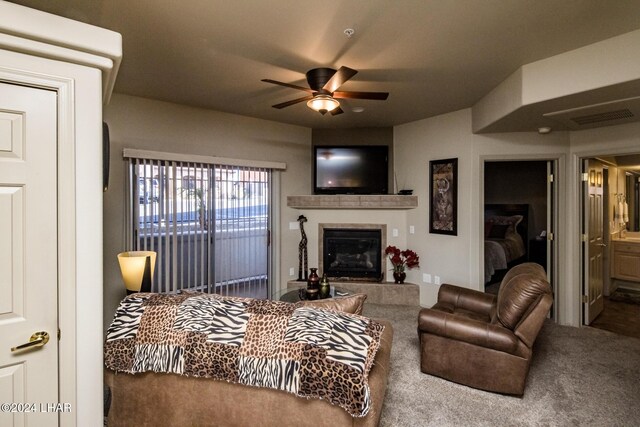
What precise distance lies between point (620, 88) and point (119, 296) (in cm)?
516

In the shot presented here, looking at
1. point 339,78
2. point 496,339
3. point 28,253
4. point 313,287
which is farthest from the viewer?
point 313,287

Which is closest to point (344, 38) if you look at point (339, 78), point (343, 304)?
point (339, 78)

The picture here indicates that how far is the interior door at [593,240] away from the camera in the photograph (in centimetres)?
390

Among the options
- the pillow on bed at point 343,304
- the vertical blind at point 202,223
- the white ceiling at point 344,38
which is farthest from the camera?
the vertical blind at point 202,223

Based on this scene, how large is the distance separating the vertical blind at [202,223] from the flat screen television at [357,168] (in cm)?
99

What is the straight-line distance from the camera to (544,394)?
2469 mm

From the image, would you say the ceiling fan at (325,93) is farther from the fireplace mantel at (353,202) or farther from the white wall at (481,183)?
the fireplace mantel at (353,202)

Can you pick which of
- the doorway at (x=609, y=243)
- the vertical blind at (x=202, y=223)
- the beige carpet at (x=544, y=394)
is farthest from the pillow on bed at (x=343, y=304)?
the doorway at (x=609, y=243)

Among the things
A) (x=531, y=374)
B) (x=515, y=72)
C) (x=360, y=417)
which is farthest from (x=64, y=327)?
(x=515, y=72)

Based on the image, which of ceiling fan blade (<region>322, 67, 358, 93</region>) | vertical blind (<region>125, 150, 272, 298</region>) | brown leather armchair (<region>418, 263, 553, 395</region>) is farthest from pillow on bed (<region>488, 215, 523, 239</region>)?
ceiling fan blade (<region>322, 67, 358, 93</region>)

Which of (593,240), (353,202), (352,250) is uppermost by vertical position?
(353,202)

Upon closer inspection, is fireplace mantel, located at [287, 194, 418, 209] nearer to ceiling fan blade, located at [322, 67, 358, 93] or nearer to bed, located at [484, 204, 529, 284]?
bed, located at [484, 204, 529, 284]

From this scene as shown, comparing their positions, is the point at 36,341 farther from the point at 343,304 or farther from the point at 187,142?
the point at 187,142

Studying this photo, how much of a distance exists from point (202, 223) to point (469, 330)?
3237mm
